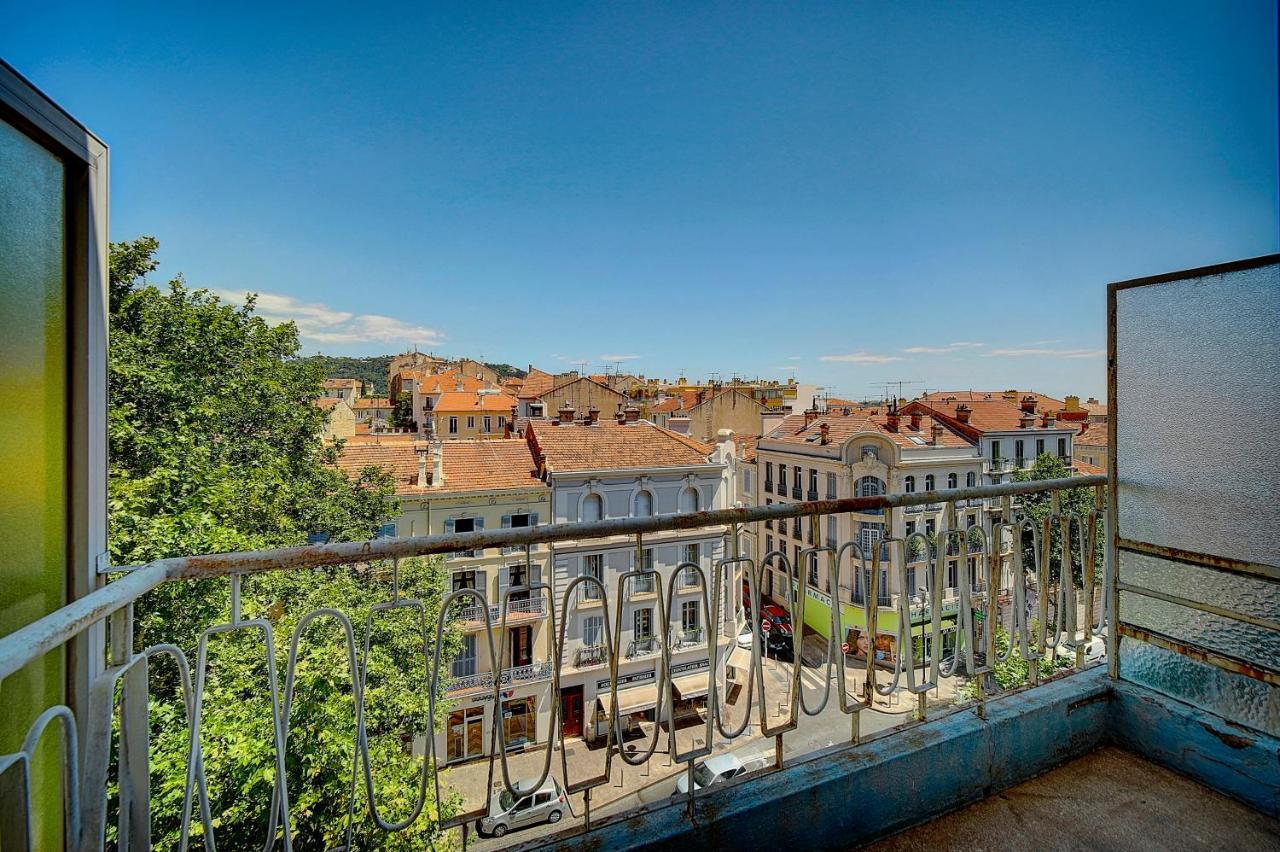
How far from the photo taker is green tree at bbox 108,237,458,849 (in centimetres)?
631

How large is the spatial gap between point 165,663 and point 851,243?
23377mm

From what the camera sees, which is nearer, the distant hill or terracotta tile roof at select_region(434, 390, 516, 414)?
terracotta tile roof at select_region(434, 390, 516, 414)

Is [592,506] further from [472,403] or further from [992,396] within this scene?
[992,396]

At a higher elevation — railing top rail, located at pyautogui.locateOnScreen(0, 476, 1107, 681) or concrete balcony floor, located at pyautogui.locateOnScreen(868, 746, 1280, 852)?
railing top rail, located at pyautogui.locateOnScreen(0, 476, 1107, 681)

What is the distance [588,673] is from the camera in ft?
45.1

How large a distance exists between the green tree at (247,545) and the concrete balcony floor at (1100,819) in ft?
14.3

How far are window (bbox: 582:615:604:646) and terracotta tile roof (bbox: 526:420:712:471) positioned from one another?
3.74 m

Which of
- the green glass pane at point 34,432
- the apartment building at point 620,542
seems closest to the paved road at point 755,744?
the apartment building at point 620,542

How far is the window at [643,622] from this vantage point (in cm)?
1388

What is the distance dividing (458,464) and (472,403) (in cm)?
2010

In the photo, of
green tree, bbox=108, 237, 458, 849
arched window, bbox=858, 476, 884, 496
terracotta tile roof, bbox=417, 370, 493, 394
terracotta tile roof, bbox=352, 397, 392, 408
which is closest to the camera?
green tree, bbox=108, 237, 458, 849

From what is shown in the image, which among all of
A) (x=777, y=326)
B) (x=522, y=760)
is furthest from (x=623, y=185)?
(x=522, y=760)

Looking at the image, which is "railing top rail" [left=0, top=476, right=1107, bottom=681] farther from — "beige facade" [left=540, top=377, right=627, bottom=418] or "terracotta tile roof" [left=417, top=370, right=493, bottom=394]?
"terracotta tile roof" [left=417, top=370, right=493, bottom=394]

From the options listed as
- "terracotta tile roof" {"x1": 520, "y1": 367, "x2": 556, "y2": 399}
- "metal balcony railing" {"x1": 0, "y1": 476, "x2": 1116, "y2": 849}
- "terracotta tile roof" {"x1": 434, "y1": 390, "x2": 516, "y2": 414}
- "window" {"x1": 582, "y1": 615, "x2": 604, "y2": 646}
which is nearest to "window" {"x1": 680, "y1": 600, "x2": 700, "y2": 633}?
"window" {"x1": 582, "y1": 615, "x2": 604, "y2": 646}
